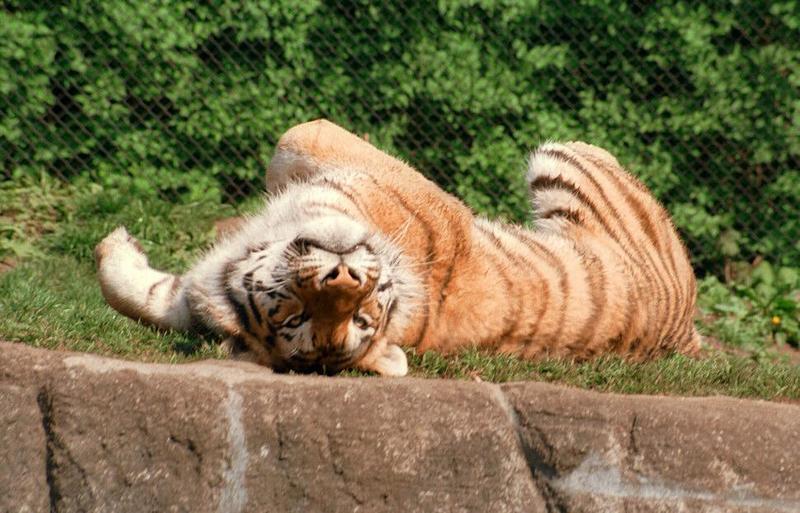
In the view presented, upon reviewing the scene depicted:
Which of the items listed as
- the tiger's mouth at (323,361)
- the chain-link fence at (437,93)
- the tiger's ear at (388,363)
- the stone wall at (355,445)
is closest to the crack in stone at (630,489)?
the stone wall at (355,445)

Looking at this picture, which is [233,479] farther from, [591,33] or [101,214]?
[591,33]

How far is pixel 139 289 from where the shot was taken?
16.3ft

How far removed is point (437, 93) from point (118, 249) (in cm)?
359

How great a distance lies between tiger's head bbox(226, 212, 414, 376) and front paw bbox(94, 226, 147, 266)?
2.41 ft

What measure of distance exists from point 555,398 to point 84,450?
1.51m


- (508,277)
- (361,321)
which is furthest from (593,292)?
(361,321)

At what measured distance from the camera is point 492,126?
846cm

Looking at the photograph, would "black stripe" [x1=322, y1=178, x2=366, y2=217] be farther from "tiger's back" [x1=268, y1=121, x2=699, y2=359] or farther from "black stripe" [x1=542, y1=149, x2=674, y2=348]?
"black stripe" [x1=542, y1=149, x2=674, y2=348]

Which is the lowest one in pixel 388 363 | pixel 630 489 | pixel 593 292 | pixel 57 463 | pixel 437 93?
pixel 437 93

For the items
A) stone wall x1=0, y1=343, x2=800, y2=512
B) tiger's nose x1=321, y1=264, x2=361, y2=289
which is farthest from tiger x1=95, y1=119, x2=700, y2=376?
stone wall x1=0, y1=343, x2=800, y2=512

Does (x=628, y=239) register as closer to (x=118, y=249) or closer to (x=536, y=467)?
(x=536, y=467)

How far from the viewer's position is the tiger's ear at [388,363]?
4453mm

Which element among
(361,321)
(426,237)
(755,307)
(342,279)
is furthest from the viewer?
(755,307)

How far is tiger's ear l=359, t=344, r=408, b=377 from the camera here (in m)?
4.45
